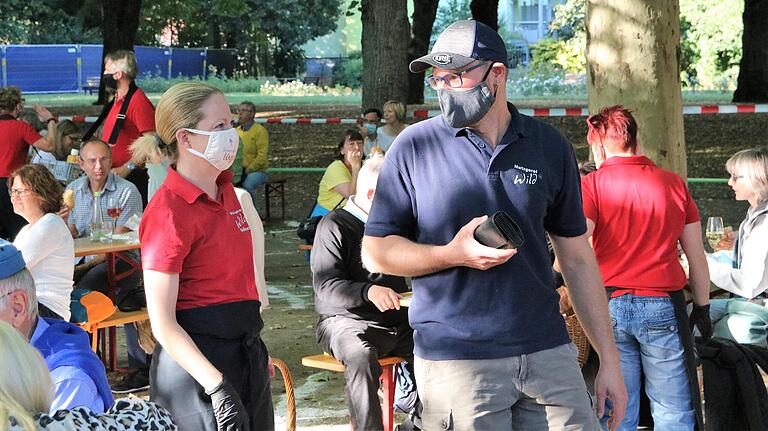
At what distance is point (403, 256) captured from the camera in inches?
133

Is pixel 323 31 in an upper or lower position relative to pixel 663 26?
upper

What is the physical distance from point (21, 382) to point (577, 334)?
372 centimetres

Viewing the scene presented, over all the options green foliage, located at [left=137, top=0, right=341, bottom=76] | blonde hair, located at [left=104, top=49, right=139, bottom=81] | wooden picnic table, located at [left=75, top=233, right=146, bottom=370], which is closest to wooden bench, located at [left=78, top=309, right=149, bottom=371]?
wooden picnic table, located at [left=75, top=233, right=146, bottom=370]

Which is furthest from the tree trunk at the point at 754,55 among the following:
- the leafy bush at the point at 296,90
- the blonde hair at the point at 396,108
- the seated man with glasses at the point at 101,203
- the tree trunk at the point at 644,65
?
the leafy bush at the point at 296,90

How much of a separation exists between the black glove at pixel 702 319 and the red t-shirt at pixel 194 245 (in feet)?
8.35

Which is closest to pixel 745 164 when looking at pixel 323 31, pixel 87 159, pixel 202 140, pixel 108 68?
pixel 202 140

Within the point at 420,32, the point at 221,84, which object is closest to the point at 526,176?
the point at 420,32

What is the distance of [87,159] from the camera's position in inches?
328

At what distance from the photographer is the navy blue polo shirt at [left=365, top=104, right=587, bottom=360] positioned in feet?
11.1

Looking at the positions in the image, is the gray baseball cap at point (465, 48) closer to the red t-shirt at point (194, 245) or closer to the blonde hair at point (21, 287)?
the red t-shirt at point (194, 245)

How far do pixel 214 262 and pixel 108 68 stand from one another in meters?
6.08

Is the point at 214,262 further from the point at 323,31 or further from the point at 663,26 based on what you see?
the point at 323,31

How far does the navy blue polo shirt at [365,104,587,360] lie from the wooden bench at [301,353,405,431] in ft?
8.80

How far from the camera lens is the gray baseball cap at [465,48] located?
350 centimetres
